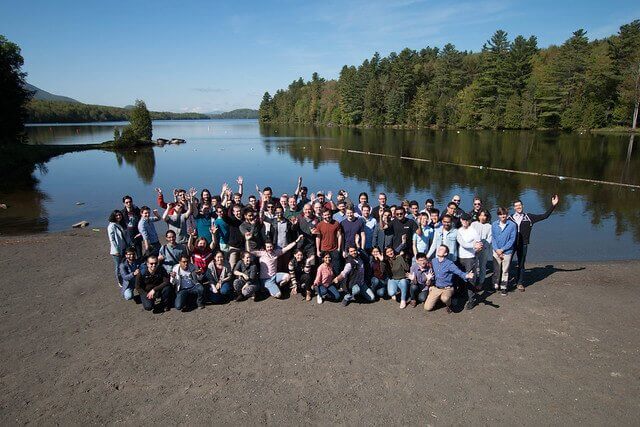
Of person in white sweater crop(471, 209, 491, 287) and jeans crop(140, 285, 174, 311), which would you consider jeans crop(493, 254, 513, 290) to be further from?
jeans crop(140, 285, 174, 311)

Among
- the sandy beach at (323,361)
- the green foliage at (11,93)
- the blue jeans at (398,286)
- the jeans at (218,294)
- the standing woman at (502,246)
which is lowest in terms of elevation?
the sandy beach at (323,361)

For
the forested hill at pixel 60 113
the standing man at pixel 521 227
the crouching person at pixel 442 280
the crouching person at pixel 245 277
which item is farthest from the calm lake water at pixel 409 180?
the forested hill at pixel 60 113

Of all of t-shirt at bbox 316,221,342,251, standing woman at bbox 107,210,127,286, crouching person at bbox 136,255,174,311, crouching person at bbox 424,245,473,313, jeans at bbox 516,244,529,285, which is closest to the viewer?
crouching person at bbox 424,245,473,313

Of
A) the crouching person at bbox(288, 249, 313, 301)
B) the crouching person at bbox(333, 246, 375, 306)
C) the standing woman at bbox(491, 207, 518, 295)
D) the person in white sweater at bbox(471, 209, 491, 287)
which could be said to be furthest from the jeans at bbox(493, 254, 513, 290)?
the crouching person at bbox(288, 249, 313, 301)

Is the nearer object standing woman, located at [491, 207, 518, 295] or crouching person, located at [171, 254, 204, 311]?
crouching person, located at [171, 254, 204, 311]

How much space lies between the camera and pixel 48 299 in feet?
30.8

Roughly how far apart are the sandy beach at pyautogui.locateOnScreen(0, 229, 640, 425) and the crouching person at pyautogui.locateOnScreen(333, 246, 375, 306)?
348mm

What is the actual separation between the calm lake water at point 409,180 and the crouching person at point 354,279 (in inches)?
305

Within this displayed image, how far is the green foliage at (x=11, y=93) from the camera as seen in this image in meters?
43.4

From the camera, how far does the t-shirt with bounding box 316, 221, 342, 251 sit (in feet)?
30.1

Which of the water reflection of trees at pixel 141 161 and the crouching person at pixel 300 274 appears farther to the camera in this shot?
the water reflection of trees at pixel 141 161

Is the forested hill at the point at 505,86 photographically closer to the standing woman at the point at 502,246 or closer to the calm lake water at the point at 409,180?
the calm lake water at the point at 409,180

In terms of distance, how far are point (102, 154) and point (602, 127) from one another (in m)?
85.7

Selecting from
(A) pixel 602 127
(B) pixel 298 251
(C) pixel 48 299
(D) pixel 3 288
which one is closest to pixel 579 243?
(B) pixel 298 251
